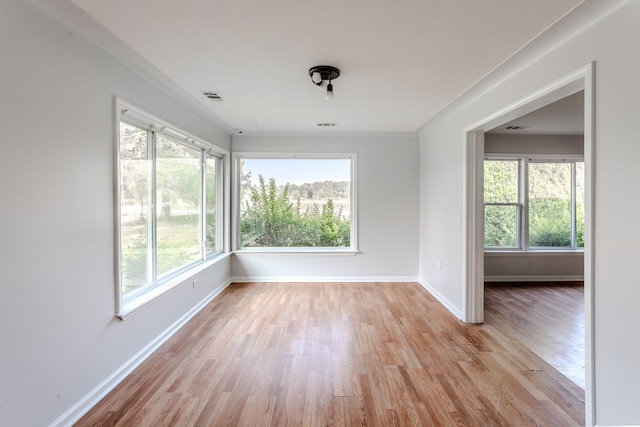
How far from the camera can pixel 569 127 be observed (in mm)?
4391

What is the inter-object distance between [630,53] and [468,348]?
2454mm

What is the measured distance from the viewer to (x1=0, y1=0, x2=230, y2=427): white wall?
1441 millimetres

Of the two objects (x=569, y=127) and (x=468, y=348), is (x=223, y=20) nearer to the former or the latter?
(x=468, y=348)

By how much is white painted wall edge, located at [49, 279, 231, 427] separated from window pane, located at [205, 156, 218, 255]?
124 cm

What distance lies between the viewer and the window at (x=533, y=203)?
4953mm

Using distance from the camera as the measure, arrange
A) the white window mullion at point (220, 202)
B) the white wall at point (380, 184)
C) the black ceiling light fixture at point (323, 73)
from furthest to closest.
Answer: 1. the white wall at point (380, 184)
2. the white window mullion at point (220, 202)
3. the black ceiling light fixture at point (323, 73)

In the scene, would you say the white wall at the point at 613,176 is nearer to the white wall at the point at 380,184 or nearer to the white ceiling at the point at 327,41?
the white ceiling at the point at 327,41

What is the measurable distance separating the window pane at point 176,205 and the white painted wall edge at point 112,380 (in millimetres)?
601

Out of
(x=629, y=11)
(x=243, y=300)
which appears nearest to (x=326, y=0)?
(x=629, y=11)

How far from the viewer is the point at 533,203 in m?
4.95

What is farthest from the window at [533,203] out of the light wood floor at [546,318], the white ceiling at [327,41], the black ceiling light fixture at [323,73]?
the black ceiling light fixture at [323,73]

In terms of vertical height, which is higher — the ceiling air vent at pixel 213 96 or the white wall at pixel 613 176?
the ceiling air vent at pixel 213 96

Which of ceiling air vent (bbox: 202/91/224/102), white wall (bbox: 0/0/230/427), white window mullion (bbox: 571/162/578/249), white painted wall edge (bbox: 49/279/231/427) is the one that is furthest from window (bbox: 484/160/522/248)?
white wall (bbox: 0/0/230/427)

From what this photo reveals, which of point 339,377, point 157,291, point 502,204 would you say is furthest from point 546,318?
point 157,291
